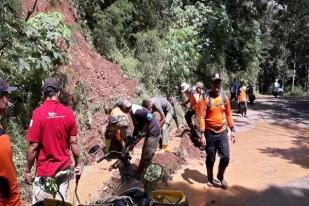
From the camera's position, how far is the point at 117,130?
6.94m

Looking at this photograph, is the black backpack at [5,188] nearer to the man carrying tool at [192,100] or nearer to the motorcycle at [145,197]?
the motorcycle at [145,197]

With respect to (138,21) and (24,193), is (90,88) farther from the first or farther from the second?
(138,21)

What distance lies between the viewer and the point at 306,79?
188ft

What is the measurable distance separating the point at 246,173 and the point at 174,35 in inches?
348

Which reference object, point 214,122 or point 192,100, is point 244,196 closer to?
point 214,122

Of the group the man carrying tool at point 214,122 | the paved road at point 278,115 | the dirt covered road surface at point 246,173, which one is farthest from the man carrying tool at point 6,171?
the paved road at point 278,115

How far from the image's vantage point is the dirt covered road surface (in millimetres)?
8219

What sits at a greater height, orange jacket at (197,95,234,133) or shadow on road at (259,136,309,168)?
orange jacket at (197,95,234,133)

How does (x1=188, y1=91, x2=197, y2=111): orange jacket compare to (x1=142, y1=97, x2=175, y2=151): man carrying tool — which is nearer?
(x1=142, y1=97, x2=175, y2=151): man carrying tool

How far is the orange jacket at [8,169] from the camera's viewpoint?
134 inches

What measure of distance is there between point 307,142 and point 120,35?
267 inches

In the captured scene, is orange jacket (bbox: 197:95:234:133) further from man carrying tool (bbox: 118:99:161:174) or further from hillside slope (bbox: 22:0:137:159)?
hillside slope (bbox: 22:0:137:159)

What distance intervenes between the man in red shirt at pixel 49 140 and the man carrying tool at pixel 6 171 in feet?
4.38

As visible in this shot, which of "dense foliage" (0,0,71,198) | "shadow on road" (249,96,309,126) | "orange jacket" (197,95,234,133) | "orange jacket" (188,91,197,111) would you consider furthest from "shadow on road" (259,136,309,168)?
"dense foliage" (0,0,71,198)
